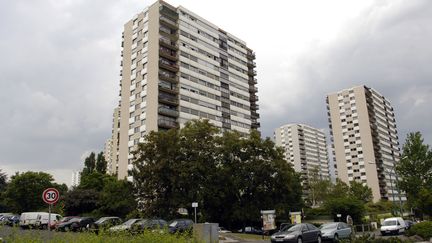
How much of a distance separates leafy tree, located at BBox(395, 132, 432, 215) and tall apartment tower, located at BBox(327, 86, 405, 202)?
69.1m

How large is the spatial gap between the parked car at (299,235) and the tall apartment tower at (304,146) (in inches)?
5807

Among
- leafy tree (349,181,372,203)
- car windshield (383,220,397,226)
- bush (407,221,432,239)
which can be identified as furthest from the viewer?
leafy tree (349,181,372,203)

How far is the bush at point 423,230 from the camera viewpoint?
25.7 m

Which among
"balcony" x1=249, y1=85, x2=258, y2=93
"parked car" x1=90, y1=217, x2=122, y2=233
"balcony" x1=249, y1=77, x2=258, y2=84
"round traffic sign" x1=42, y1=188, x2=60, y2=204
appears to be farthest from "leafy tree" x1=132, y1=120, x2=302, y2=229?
"balcony" x1=249, y1=77, x2=258, y2=84

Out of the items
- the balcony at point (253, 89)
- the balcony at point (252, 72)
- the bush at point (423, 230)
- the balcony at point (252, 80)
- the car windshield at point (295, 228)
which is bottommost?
the bush at point (423, 230)

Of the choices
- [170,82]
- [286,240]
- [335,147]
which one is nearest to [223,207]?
[286,240]

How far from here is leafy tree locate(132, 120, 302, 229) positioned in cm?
4112

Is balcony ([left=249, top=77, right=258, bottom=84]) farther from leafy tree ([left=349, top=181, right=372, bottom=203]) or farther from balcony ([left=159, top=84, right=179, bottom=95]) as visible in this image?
leafy tree ([left=349, top=181, right=372, bottom=203])

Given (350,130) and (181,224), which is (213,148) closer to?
(181,224)

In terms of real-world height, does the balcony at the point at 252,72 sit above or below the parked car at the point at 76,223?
above

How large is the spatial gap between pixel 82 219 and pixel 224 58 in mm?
60071

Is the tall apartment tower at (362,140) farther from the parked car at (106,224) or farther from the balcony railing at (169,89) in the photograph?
the parked car at (106,224)

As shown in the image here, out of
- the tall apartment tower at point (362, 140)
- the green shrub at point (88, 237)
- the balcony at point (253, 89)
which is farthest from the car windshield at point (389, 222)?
the tall apartment tower at point (362, 140)

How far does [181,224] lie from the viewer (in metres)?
28.3
